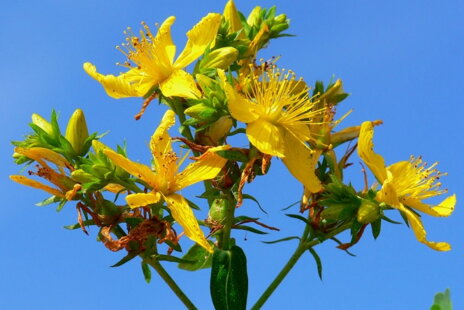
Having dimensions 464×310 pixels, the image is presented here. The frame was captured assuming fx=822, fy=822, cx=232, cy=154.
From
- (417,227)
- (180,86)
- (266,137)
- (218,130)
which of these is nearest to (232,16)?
(180,86)

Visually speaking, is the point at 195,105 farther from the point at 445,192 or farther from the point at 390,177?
the point at 445,192

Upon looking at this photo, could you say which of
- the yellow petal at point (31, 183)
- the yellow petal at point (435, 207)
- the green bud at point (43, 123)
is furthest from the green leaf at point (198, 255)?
the yellow petal at point (435, 207)

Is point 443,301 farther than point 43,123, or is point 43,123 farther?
point 43,123

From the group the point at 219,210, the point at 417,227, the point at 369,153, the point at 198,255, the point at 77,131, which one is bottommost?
the point at 417,227

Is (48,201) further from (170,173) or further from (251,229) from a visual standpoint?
(251,229)

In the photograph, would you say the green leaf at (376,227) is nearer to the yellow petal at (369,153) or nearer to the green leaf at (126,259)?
the yellow petal at (369,153)

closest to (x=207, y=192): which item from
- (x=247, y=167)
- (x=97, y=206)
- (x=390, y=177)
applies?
(x=247, y=167)
